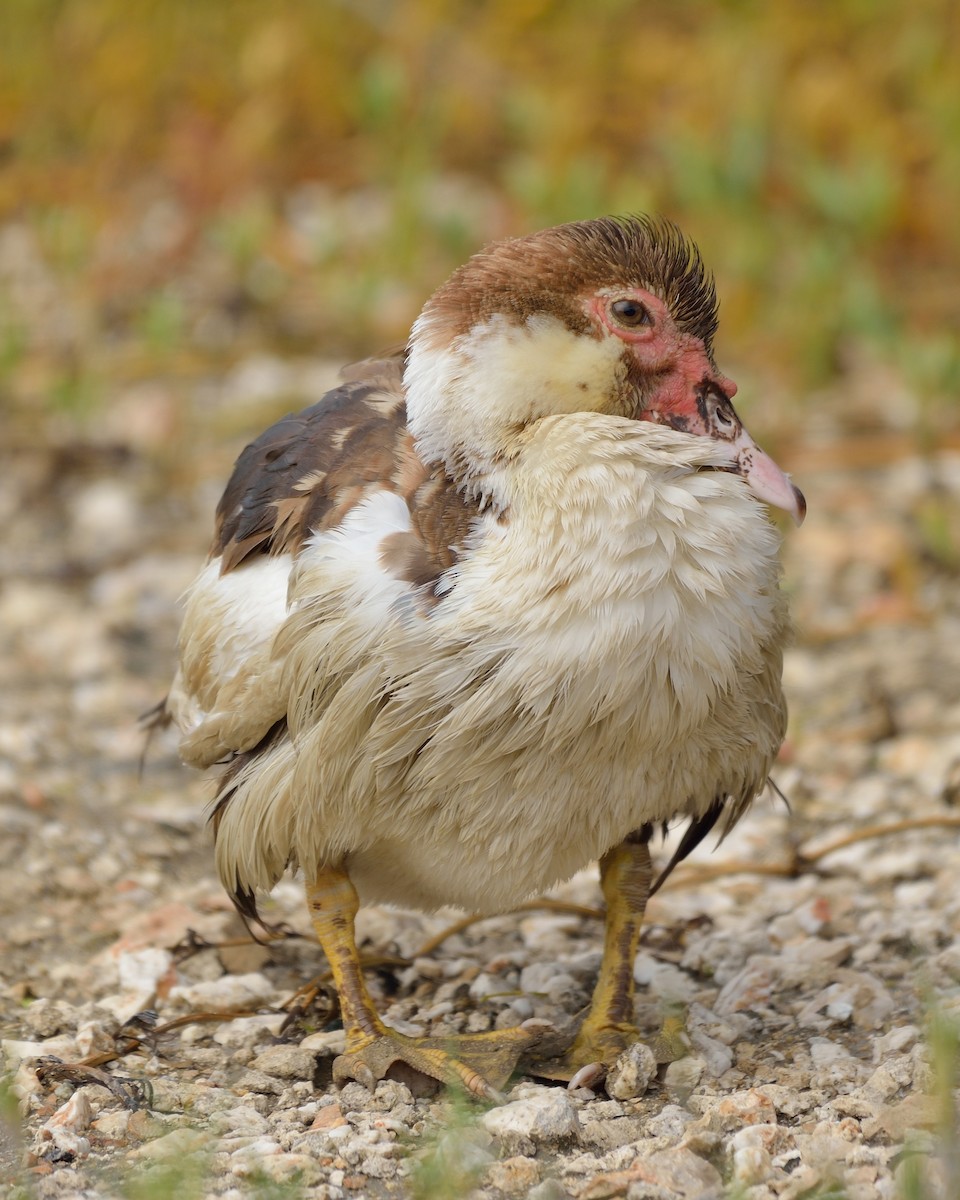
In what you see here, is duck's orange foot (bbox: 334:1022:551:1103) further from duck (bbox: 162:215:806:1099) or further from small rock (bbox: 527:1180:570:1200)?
small rock (bbox: 527:1180:570:1200)

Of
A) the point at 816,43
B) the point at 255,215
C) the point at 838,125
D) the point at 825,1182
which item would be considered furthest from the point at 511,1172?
the point at 816,43

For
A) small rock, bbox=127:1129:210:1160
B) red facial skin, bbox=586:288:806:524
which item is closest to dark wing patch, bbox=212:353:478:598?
red facial skin, bbox=586:288:806:524

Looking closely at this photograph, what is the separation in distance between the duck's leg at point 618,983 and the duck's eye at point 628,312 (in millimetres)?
1112

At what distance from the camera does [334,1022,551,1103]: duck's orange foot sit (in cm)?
334

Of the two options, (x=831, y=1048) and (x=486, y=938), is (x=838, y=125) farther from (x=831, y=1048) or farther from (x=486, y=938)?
(x=831, y=1048)

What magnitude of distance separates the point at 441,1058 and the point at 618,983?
450 mm

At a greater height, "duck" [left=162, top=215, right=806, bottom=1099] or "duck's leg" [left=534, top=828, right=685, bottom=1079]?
"duck" [left=162, top=215, right=806, bottom=1099]

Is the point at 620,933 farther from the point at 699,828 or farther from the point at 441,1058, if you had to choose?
the point at 441,1058

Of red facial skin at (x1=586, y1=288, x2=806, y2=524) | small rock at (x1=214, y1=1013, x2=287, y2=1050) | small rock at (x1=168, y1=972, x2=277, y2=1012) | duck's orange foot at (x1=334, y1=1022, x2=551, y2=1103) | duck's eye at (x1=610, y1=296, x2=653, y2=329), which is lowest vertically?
small rock at (x1=168, y1=972, x2=277, y2=1012)

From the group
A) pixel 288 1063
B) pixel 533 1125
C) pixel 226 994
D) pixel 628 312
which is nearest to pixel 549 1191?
pixel 533 1125

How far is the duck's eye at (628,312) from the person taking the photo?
3248mm

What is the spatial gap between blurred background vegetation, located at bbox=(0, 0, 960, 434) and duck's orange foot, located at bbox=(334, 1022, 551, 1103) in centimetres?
397

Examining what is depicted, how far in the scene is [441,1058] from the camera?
3.38 m

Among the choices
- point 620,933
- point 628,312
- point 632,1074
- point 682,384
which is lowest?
point 632,1074
